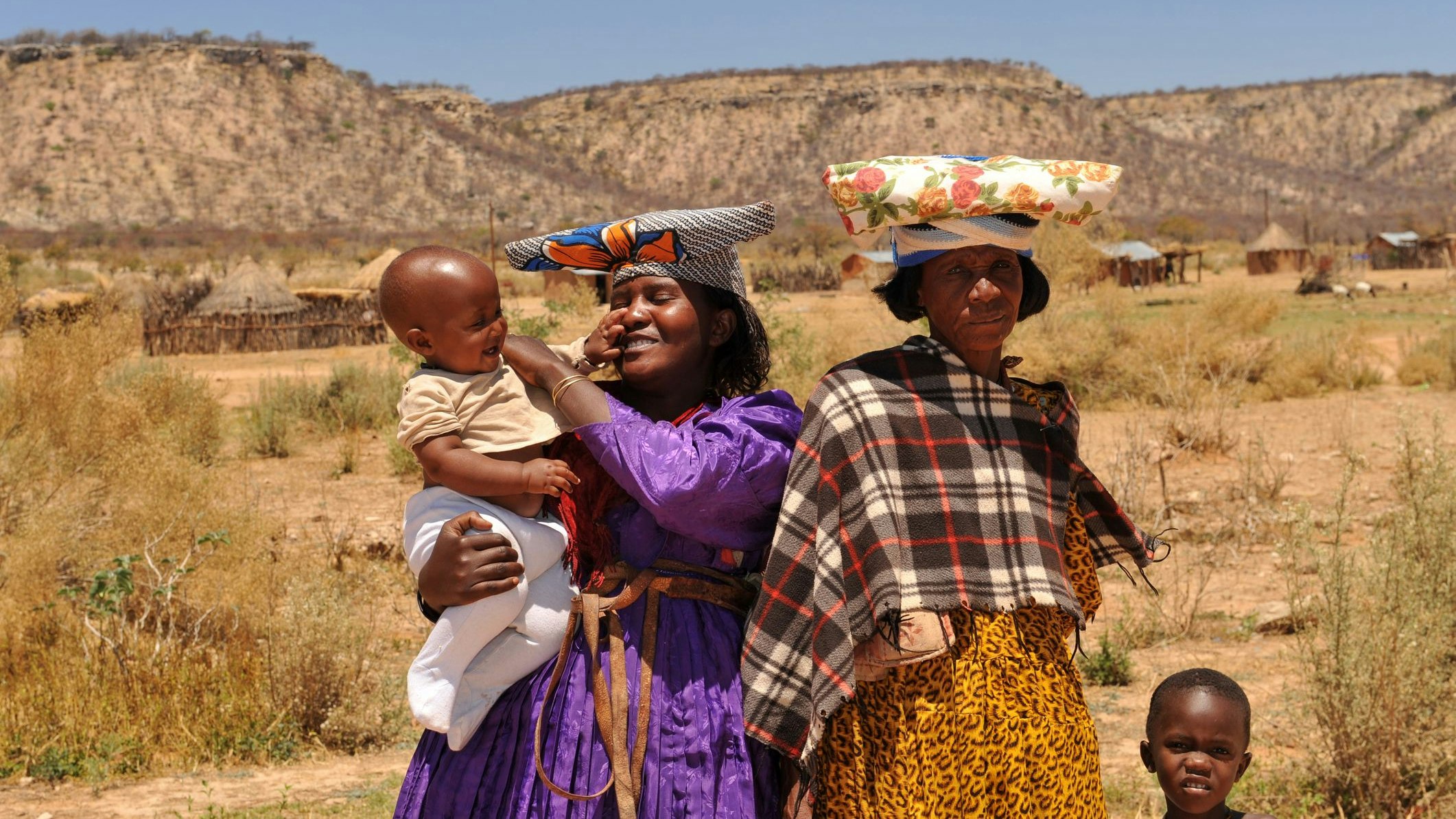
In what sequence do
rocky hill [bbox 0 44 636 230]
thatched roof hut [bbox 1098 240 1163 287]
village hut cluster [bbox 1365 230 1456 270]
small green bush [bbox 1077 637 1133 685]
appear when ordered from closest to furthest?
1. small green bush [bbox 1077 637 1133 685]
2. thatched roof hut [bbox 1098 240 1163 287]
3. village hut cluster [bbox 1365 230 1456 270]
4. rocky hill [bbox 0 44 636 230]

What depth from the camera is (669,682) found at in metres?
2.00

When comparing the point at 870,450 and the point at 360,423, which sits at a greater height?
the point at 870,450

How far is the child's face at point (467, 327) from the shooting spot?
198 cm

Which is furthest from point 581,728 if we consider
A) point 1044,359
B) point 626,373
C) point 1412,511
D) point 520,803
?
point 1044,359

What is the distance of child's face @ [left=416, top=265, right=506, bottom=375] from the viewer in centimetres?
198

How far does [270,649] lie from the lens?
187 inches

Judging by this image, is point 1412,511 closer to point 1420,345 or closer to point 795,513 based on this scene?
point 795,513

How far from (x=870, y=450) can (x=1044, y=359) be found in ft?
39.6

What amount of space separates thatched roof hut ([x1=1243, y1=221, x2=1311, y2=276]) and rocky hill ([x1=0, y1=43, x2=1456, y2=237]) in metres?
17.2

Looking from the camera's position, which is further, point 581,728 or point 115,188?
point 115,188

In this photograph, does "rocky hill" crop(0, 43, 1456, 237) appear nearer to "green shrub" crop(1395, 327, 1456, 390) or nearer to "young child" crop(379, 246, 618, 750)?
"green shrub" crop(1395, 327, 1456, 390)

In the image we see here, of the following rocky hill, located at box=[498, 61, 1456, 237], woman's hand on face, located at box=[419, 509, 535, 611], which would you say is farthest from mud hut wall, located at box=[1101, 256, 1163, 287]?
woman's hand on face, located at box=[419, 509, 535, 611]

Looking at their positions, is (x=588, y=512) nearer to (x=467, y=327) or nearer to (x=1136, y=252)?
(x=467, y=327)

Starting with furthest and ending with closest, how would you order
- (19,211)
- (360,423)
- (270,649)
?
1. (19,211)
2. (360,423)
3. (270,649)
